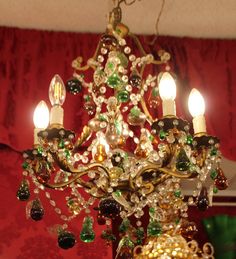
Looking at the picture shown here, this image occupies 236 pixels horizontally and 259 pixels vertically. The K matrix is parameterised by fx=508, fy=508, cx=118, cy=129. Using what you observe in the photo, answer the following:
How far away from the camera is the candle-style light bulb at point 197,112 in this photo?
142 cm

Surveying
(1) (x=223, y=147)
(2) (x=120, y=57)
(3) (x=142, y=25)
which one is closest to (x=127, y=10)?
(3) (x=142, y=25)

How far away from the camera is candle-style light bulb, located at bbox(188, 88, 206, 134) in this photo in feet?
4.67

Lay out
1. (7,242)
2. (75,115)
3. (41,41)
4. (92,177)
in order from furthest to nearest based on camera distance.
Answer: (41,41) < (75,115) < (7,242) < (92,177)

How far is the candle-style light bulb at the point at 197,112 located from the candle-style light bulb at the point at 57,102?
380 mm

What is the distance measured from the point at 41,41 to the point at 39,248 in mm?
928

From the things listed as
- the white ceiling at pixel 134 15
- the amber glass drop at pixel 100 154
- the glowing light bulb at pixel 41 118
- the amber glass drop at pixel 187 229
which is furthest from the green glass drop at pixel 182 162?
the white ceiling at pixel 134 15

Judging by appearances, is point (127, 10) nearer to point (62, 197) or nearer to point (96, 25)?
point (96, 25)

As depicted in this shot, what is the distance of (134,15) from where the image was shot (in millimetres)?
2301

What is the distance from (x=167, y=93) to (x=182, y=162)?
0.25 meters

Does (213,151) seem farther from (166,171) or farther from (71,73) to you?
(71,73)

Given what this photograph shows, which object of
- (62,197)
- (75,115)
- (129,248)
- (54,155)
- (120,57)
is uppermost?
(120,57)

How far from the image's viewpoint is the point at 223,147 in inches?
86.7

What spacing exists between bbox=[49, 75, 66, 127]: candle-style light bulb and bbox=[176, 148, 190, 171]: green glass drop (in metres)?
0.34

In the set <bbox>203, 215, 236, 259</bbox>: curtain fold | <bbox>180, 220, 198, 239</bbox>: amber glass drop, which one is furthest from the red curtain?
<bbox>203, 215, 236, 259</bbox>: curtain fold
